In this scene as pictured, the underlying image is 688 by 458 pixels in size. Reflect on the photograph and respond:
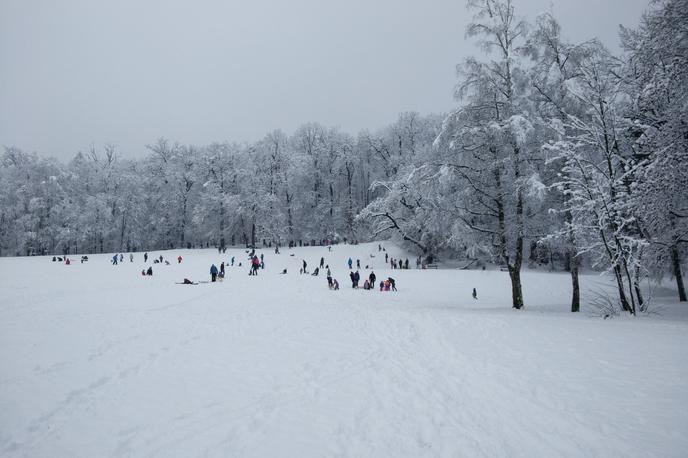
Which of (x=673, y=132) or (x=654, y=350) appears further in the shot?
(x=673, y=132)

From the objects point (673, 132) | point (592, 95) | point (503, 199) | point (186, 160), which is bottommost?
point (503, 199)

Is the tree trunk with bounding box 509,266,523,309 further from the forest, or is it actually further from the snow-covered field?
the snow-covered field

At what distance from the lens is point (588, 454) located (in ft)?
13.6

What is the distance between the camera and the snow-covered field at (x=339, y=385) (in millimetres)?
4547

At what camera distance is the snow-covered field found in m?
4.55

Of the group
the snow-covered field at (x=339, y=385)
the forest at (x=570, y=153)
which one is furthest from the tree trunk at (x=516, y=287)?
the snow-covered field at (x=339, y=385)

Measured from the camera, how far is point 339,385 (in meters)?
6.45

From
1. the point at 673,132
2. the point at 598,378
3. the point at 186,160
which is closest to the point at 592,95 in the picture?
the point at 673,132

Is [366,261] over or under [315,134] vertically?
under

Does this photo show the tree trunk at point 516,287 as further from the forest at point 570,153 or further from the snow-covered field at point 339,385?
the snow-covered field at point 339,385

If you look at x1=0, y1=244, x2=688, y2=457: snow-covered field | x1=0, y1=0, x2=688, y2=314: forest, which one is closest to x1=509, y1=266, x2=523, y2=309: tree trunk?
x1=0, y1=0, x2=688, y2=314: forest

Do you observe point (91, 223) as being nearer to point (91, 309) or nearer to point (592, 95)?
point (91, 309)

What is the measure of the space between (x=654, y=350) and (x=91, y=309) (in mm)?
18616

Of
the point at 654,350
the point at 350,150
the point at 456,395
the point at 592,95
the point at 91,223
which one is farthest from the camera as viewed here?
the point at 350,150
